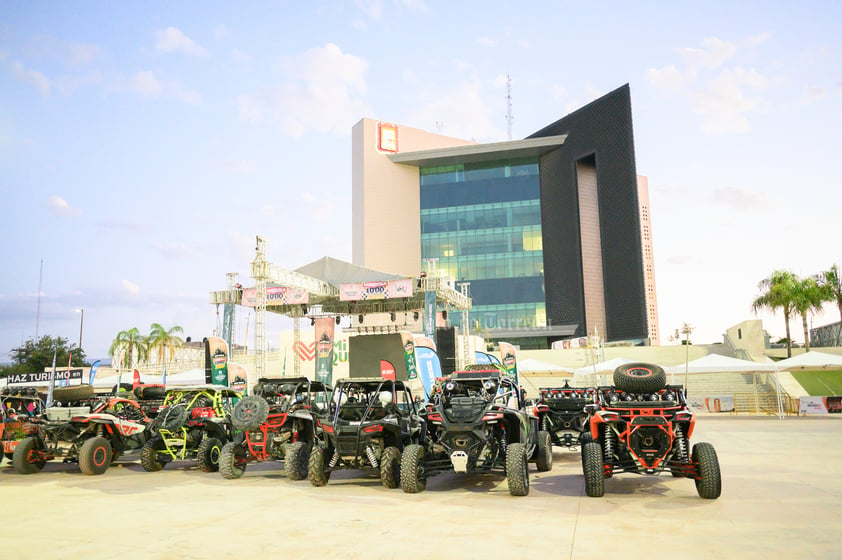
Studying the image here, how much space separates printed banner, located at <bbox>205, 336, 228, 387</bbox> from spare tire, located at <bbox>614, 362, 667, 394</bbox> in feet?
74.2

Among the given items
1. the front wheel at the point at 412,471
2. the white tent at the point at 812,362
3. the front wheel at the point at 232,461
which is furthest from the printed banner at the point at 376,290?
the front wheel at the point at 412,471

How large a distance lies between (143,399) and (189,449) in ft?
16.8

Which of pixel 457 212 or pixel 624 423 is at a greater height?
pixel 457 212

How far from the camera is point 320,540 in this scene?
6.74 meters

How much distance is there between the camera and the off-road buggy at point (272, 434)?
11.7 m

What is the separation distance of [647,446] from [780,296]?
4769 centimetres

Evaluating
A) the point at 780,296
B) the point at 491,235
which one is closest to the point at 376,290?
the point at 780,296

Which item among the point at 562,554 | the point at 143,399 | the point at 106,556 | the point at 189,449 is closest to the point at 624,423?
the point at 562,554

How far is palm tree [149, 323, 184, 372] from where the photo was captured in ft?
203

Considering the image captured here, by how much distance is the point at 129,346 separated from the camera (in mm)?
61062

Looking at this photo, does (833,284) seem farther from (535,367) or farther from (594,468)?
(594,468)

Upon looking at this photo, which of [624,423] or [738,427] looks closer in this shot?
[624,423]

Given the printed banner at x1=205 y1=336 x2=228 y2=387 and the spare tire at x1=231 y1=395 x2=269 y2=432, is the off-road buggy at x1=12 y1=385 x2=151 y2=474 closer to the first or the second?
the spare tire at x1=231 y1=395 x2=269 y2=432

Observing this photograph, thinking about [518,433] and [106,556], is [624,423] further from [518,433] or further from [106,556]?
[106,556]
